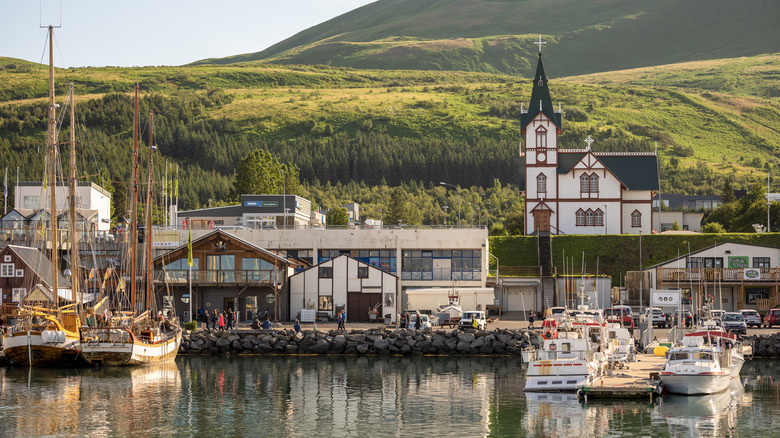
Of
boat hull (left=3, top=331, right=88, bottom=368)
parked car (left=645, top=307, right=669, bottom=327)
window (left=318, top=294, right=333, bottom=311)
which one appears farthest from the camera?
window (left=318, top=294, right=333, bottom=311)

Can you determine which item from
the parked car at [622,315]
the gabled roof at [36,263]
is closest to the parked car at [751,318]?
the parked car at [622,315]

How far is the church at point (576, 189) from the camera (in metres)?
107

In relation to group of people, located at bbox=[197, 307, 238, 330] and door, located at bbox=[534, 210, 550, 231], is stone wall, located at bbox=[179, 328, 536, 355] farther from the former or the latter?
door, located at bbox=[534, 210, 550, 231]

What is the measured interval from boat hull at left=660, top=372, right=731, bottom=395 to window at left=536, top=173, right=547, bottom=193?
63685 millimetres

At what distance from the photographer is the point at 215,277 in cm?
7581

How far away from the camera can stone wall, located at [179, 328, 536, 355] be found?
6253cm

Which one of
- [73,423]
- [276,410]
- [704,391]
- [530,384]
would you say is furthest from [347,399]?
[704,391]

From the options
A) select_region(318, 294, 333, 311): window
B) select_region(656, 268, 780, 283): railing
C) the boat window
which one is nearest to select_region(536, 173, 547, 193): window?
select_region(656, 268, 780, 283): railing

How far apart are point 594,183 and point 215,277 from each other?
49006mm

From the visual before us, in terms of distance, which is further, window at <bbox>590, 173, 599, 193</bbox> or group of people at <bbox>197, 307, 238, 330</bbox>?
window at <bbox>590, 173, 599, 193</bbox>

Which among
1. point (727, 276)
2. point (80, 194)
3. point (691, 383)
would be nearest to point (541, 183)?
point (727, 276)

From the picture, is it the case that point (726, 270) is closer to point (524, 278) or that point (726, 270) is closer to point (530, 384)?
point (524, 278)

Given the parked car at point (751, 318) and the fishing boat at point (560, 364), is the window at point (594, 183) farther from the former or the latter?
the fishing boat at point (560, 364)

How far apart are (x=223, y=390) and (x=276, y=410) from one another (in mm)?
6477
